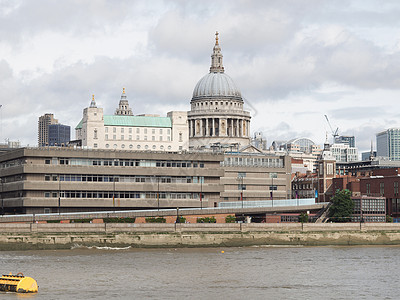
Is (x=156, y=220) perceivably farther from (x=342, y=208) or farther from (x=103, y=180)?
(x=342, y=208)

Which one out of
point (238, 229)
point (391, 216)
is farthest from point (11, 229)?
point (391, 216)

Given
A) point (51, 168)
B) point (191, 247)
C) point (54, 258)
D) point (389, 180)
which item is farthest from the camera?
point (389, 180)

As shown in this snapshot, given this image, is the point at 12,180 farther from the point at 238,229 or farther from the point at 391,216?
the point at 391,216

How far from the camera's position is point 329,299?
6794 centimetres

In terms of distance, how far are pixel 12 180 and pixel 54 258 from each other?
61365 millimetres

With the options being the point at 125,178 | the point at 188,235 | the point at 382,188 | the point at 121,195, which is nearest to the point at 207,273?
the point at 188,235

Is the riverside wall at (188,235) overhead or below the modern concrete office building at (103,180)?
below

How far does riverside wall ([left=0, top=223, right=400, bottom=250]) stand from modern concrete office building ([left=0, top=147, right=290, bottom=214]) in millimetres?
31952

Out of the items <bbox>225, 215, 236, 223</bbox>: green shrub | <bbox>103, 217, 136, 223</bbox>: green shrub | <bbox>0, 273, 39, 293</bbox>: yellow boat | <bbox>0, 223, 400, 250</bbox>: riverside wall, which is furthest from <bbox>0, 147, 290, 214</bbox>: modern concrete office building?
<bbox>0, 273, 39, 293</bbox>: yellow boat

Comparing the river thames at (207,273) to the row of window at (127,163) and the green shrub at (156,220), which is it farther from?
the row of window at (127,163)

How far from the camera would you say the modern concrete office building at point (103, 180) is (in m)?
153

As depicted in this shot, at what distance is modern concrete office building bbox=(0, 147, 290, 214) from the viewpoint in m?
153

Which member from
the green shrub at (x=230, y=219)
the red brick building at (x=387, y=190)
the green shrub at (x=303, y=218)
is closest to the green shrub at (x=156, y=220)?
the green shrub at (x=230, y=219)

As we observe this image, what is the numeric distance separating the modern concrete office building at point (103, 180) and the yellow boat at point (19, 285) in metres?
79.9
